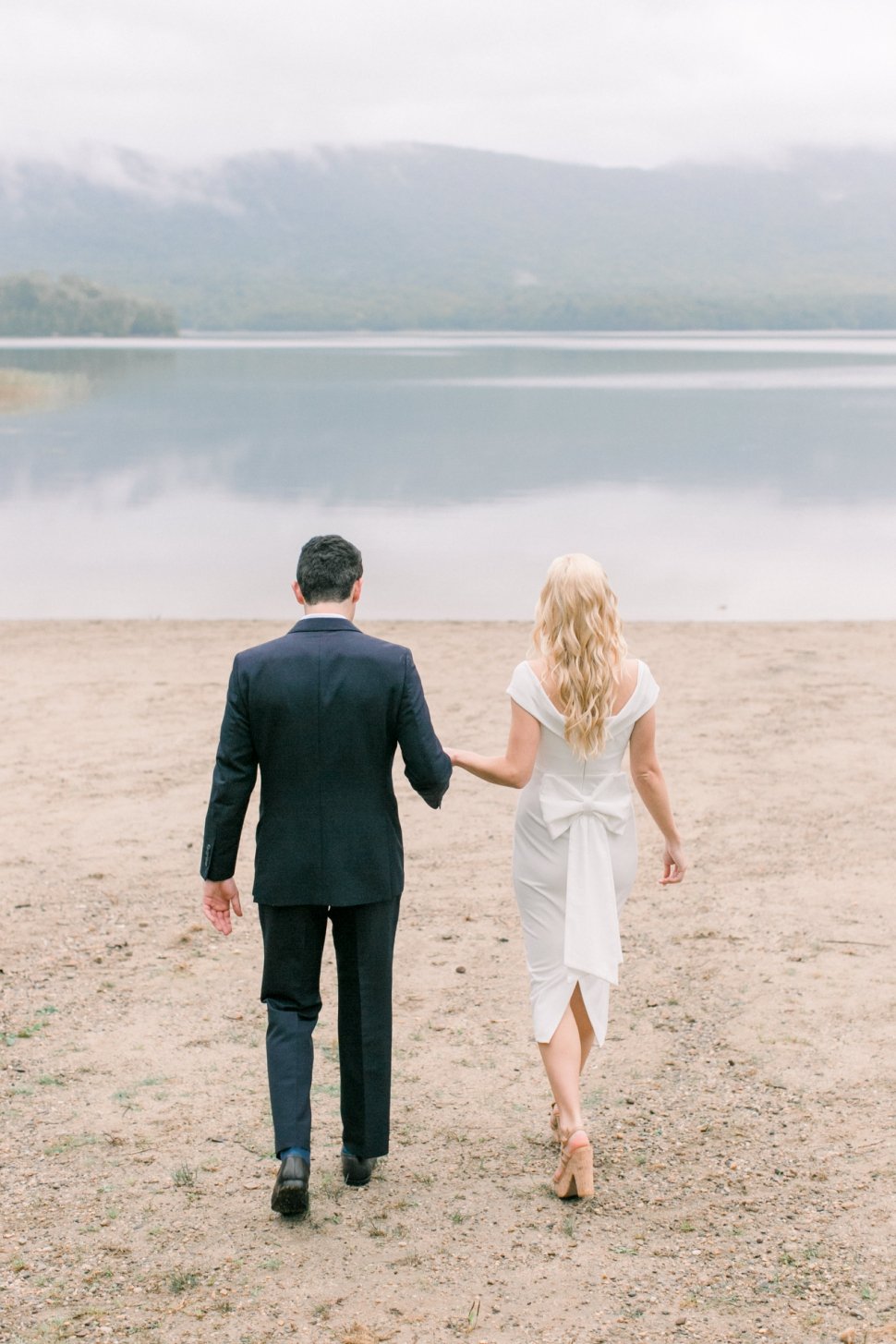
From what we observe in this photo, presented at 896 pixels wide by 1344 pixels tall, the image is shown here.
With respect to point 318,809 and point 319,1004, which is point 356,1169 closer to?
point 319,1004

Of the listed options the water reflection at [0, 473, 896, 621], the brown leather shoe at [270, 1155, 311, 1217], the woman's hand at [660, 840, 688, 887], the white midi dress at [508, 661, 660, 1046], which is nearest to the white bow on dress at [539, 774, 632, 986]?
the white midi dress at [508, 661, 660, 1046]

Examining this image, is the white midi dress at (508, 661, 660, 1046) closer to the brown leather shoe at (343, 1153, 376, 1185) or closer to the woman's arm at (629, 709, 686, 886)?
the woman's arm at (629, 709, 686, 886)

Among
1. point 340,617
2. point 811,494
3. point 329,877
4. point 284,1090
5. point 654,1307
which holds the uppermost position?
point 811,494

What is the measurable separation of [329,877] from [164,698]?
744cm

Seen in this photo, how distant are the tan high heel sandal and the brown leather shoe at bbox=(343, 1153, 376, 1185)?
56cm

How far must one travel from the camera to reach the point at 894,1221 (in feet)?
12.7

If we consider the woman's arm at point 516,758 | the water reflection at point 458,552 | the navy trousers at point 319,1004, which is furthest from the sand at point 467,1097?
the water reflection at point 458,552

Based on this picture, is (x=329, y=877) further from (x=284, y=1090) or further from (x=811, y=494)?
(x=811, y=494)

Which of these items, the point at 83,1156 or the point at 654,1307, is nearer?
the point at 654,1307

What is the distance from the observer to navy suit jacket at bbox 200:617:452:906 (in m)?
3.70

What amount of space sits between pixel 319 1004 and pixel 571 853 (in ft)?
2.81

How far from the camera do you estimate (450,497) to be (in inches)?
1284

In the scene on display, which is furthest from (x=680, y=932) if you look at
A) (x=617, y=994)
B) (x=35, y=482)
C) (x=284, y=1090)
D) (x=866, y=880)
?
(x=35, y=482)

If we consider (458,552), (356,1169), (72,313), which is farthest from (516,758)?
(72,313)
